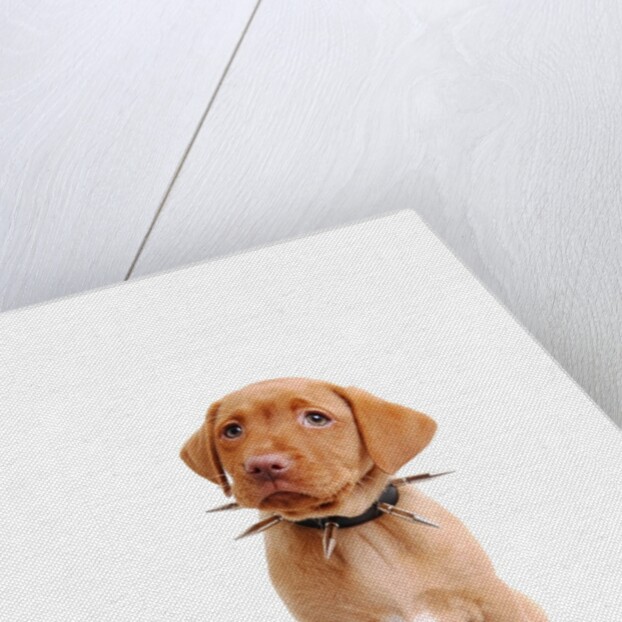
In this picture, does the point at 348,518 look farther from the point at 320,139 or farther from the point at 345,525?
the point at 320,139

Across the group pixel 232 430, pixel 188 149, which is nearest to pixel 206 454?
pixel 232 430

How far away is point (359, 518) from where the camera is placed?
0.48m

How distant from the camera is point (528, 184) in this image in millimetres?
664

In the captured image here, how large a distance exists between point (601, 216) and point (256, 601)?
12.3 inches

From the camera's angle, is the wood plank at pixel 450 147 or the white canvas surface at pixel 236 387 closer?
the white canvas surface at pixel 236 387

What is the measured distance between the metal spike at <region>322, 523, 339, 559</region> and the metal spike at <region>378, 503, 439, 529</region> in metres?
0.02

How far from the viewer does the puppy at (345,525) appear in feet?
1.50

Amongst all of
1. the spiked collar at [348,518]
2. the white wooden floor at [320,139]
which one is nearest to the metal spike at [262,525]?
the spiked collar at [348,518]

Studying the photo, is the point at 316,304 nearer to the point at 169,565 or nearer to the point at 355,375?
the point at 355,375

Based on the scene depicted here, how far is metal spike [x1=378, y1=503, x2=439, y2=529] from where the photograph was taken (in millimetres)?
481

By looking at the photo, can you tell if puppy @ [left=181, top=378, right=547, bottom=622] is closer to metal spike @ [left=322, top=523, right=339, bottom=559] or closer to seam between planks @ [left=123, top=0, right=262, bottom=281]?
metal spike @ [left=322, top=523, right=339, bottom=559]

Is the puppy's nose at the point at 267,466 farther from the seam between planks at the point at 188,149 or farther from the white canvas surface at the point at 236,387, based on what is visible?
the seam between planks at the point at 188,149

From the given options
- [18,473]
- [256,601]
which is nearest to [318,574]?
[256,601]

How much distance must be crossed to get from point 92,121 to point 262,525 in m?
0.33
